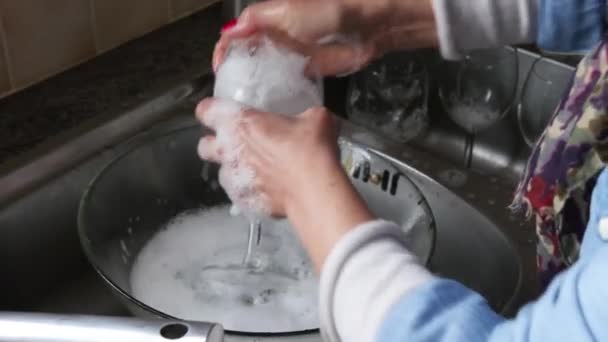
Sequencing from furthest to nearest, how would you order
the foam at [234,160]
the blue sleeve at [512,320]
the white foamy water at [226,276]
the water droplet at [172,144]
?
1. the water droplet at [172,144]
2. the white foamy water at [226,276]
3. the foam at [234,160]
4. the blue sleeve at [512,320]

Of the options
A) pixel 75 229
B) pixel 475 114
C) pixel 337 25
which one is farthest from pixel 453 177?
pixel 75 229

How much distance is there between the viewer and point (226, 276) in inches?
26.5

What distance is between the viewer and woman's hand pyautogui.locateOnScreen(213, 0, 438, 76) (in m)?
0.57

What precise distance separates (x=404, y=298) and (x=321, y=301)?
49mm

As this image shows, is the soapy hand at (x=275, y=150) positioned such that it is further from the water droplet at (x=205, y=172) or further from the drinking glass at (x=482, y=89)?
the drinking glass at (x=482, y=89)

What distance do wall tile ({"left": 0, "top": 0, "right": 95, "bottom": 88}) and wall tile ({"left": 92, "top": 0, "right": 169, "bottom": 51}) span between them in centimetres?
1

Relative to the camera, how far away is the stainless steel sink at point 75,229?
0.69 metres

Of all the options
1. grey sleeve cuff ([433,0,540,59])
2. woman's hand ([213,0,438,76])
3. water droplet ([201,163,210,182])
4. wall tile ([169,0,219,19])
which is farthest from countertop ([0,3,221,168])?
grey sleeve cuff ([433,0,540,59])

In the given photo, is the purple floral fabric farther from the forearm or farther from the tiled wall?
the tiled wall

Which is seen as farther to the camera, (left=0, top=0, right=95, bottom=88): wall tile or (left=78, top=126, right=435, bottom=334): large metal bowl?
(left=0, top=0, right=95, bottom=88): wall tile

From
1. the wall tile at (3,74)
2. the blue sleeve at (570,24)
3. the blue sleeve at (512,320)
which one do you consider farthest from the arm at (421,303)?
the wall tile at (3,74)

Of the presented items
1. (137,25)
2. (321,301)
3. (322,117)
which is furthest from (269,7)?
(137,25)

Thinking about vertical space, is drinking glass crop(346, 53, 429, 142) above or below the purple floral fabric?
below

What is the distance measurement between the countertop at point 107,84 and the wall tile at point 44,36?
0.6 inches
